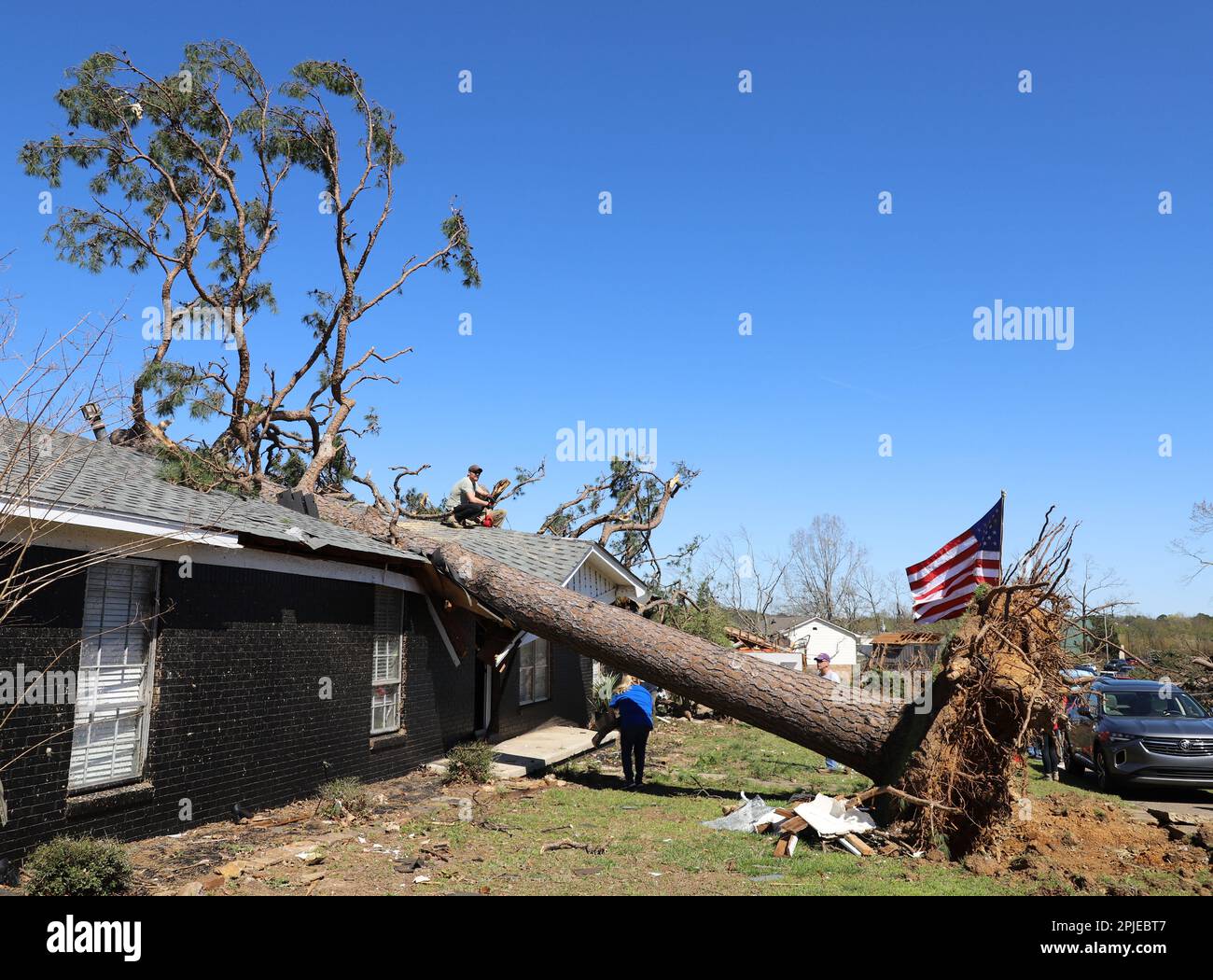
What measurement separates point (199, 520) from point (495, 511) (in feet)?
37.8

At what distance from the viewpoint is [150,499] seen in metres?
8.45

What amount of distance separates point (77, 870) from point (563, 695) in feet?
45.3

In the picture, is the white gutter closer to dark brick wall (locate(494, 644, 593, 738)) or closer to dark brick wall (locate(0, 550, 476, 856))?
dark brick wall (locate(0, 550, 476, 856))

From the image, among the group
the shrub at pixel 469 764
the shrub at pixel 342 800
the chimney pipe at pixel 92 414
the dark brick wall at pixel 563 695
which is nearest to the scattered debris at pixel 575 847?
the shrub at pixel 342 800

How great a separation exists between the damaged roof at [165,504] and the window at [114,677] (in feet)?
2.17

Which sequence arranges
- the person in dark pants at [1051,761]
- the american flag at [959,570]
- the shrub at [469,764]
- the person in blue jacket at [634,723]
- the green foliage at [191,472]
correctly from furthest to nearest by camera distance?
1. the person in dark pants at [1051,761]
2. the person in blue jacket at [634,723]
3. the shrub at [469,764]
4. the green foliage at [191,472]
5. the american flag at [959,570]

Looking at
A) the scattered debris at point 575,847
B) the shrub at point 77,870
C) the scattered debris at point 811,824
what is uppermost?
the shrub at point 77,870

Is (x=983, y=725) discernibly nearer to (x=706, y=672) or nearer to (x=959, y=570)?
(x=959, y=570)

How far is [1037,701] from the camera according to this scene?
26.7 ft

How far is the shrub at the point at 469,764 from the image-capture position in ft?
38.4

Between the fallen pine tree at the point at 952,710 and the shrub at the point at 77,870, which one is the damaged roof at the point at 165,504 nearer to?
the shrub at the point at 77,870

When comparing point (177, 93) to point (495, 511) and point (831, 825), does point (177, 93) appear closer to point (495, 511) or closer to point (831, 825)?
point (495, 511)

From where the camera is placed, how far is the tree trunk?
9.95 metres
